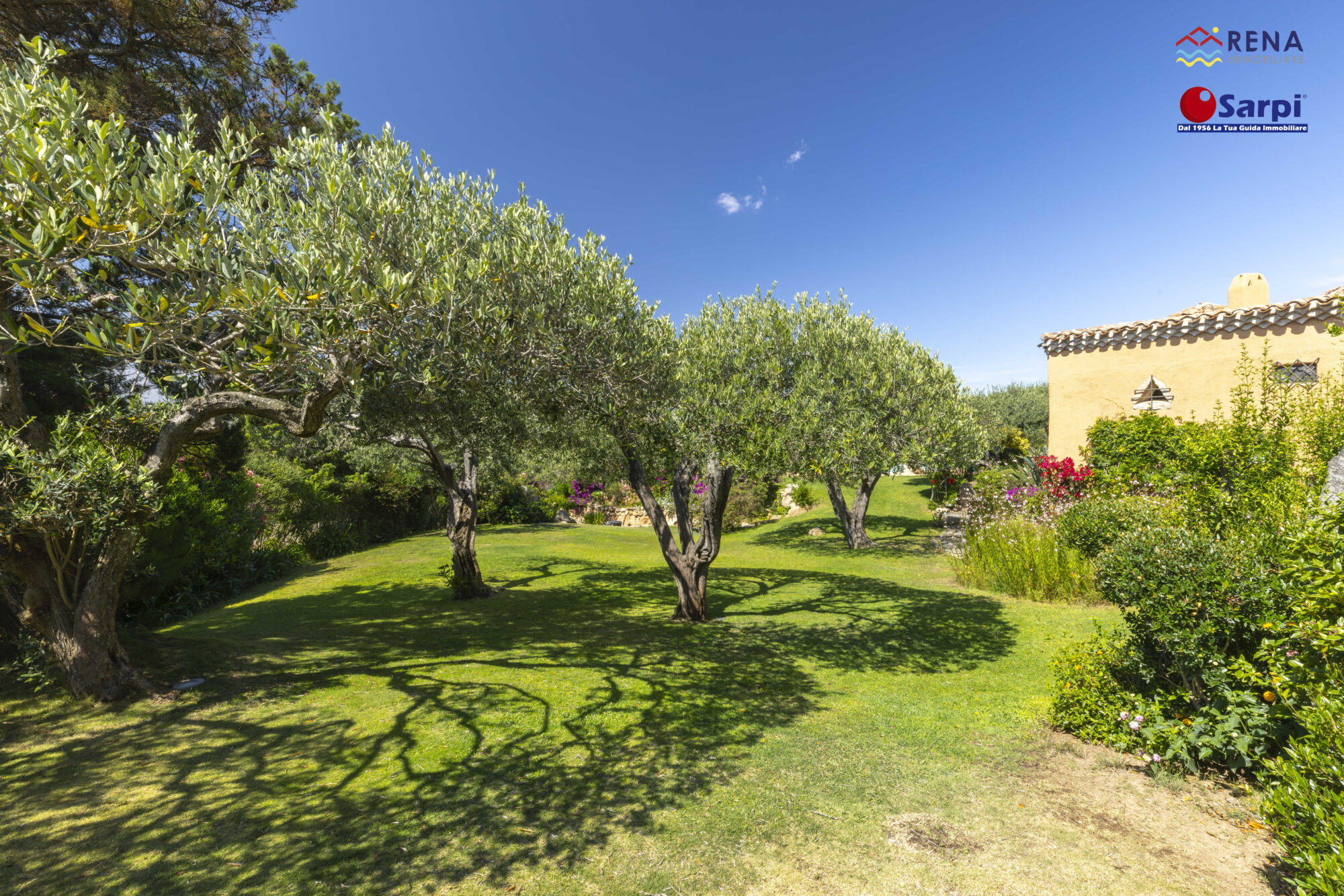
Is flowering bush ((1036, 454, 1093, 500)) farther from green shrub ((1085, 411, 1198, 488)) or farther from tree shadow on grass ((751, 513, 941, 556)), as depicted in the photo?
tree shadow on grass ((751, 513, 941, 556))

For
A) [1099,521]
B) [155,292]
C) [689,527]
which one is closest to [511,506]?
[689,527]

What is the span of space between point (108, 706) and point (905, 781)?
927 cm

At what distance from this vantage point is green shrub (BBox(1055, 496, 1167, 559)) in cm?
894

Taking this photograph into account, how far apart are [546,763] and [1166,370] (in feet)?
67.9

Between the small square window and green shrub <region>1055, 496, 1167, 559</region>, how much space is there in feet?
25.4

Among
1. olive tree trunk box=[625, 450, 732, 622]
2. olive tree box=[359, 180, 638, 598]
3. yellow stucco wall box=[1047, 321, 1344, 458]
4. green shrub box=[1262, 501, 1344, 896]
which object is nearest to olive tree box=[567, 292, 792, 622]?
olive tree trunk box=[625, 450, 732, 622]

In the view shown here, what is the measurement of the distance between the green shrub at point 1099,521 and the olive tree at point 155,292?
11.1 meters

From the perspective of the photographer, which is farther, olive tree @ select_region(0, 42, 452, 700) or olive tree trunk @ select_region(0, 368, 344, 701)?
olive tree trunk @ select_region(0, 368, 344, 701)

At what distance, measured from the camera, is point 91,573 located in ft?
22.4

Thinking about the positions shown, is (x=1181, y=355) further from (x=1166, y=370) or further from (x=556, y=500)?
(x=556, y=500)

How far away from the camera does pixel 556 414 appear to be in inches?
417

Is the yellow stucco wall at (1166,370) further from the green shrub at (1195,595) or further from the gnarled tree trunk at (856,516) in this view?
the green shrub at (1195,595)

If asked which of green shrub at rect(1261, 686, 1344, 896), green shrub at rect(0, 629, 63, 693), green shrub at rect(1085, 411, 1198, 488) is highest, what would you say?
green shrub at rect(1085, 411, 1198, 488)

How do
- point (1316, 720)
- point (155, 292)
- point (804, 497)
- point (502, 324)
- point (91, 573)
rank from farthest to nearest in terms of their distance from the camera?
point (804, 497) < point (502, 324) < point (91, 573) < point (155, 292) < point (1316, 720)
